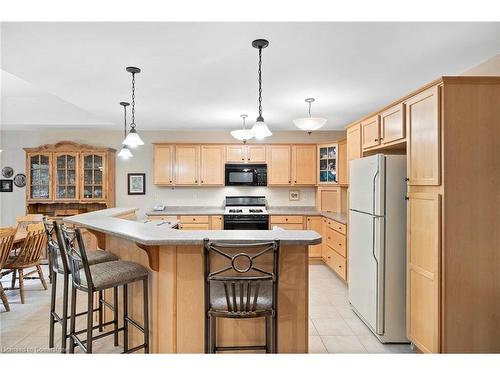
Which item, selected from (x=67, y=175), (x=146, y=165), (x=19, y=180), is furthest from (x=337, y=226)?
(x=19, y=180)

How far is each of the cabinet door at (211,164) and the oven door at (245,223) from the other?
0.73m

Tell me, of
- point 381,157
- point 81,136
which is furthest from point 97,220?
point 81,136

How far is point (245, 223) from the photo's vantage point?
5098 millimetres

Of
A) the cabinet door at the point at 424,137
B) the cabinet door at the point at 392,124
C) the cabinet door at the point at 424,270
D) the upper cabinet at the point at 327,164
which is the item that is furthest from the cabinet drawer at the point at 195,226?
the cabinet door at the point at 424,137

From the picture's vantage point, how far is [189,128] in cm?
557

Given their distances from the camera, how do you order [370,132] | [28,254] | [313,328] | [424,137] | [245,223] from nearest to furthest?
A: [424,137] < [313,328] < [370,132] < [28,254] < [245,223]

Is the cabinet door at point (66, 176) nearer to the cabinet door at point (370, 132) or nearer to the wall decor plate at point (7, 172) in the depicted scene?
the wall decor plate at point (7, 172)

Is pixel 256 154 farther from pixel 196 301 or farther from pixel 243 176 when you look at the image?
pixel 196 301

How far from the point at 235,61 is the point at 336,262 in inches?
126

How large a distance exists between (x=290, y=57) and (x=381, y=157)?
3.73ft

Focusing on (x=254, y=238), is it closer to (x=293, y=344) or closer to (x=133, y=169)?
(x=293, y=344)

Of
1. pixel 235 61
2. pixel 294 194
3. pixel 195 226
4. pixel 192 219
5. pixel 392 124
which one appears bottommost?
pixel 195 226
